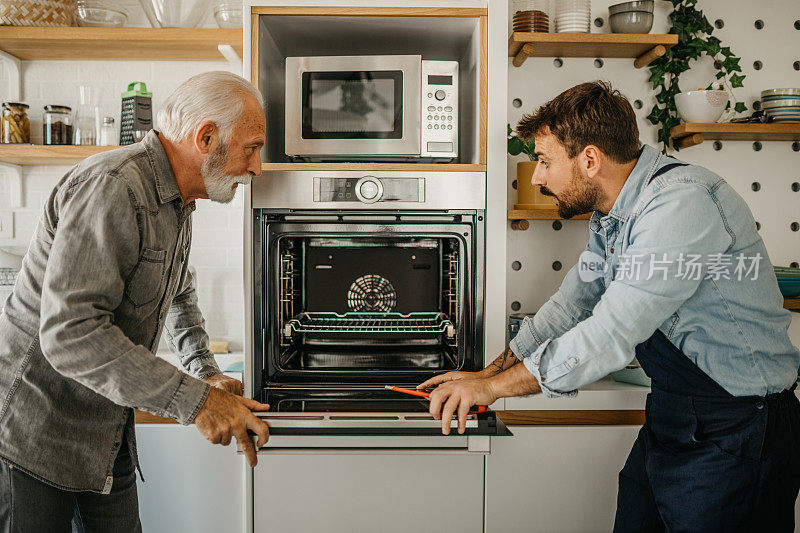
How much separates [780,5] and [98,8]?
8.52 ft

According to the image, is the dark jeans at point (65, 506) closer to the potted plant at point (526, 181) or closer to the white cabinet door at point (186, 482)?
the white cabinet door at point (186, 482)

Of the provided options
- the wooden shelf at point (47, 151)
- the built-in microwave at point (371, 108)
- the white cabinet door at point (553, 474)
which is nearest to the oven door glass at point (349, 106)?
the built-in microwave at point (371, 108)

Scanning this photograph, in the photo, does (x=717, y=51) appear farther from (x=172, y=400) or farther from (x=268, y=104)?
(x=172, y=400)

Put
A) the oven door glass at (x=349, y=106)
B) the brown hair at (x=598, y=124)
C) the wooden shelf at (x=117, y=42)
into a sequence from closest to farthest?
the brown hair at (x=598, y=124), the oven door glass at (x=349, y=106), the wooden shelf at (x=117, y=42)

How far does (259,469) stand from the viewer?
183 centimetres

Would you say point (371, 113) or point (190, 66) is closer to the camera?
point (371, 113)

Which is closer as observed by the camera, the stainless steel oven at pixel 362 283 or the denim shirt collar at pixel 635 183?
the denim shirt collar at pixel 635 183

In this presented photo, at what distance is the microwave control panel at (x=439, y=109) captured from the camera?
1777mm

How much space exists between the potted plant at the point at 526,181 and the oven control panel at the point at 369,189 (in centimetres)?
52

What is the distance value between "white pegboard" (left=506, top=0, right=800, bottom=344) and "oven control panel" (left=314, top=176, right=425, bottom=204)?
30.5 inches

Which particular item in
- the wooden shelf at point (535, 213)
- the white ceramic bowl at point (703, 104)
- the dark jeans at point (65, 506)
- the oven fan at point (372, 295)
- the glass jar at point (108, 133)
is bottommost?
the dark jeans at point (65, 506)

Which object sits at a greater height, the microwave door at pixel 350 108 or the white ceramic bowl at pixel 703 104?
the white ceramic bowl at pixel 703 104

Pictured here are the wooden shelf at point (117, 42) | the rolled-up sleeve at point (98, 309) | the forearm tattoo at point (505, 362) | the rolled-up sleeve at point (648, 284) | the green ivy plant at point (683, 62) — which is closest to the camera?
the rolled-up sleeve at point (98, 309)

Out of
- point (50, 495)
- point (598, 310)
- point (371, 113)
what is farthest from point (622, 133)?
point (50, 495)
